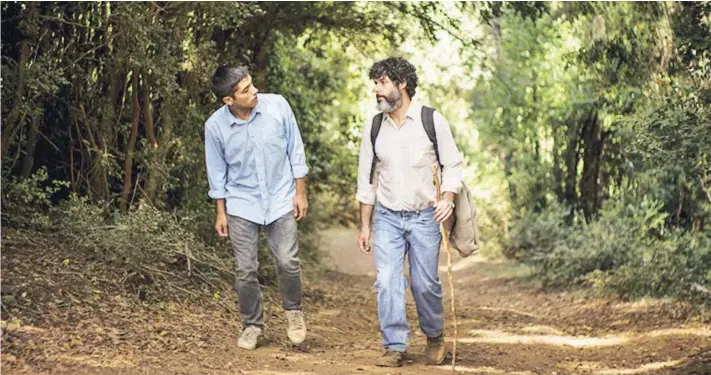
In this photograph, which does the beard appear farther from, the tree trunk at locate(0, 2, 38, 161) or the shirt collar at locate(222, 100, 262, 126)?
the tree trunk at locate(0, 2, 38, 161)

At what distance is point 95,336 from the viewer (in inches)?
295

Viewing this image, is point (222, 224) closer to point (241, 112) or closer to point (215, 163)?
point (215, 163)

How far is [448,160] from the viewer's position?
7.35 meters

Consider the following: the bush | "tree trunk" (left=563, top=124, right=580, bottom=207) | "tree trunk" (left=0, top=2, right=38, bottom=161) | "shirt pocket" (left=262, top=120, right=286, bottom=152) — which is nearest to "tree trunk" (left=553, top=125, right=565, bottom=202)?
"tree trunk" (left=563, top=124, right=580, bottom=207)

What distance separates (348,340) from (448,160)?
2526 millimetres

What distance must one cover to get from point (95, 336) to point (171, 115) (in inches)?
139

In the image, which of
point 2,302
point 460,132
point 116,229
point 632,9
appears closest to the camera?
point 2,302

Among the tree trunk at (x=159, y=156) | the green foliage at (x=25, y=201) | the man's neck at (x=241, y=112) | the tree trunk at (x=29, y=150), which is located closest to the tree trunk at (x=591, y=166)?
the tree trunk at (x=159, y=156)

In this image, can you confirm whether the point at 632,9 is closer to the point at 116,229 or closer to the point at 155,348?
the point at 116,229

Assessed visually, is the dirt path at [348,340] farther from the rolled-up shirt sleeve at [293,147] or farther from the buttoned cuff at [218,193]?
the rolled-up shirt sleeve at [293,147]

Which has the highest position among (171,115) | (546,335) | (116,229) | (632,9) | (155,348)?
(632,9)

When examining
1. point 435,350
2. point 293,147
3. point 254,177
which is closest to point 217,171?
point 254,177

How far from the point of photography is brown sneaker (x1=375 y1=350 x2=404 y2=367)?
24.4 ft

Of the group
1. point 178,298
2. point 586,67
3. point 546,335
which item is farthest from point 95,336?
point 586,67
